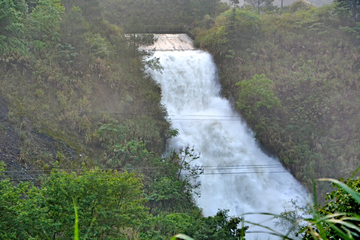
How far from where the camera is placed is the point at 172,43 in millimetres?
31812

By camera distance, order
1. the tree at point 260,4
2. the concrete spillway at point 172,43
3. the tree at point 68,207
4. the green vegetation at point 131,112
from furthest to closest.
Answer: the tree at point 260,4, the concrete spillway at point 172,43, the green vegetation at point 131,112, the tree at point 68,207

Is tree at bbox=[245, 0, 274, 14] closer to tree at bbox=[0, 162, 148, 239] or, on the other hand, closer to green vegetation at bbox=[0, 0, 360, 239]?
green vegetation at bbox=[0, 0, 360, 239]

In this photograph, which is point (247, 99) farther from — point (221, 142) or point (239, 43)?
point (239, 43)

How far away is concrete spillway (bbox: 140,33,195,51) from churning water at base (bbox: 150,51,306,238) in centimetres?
206

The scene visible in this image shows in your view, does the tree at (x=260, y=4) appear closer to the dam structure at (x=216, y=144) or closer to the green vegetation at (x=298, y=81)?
the green vegetation at (x=298, y=81)

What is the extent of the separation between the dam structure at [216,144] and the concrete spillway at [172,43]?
83cm

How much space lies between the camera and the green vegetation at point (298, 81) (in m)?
22.5

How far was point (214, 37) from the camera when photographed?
30156 millimetres

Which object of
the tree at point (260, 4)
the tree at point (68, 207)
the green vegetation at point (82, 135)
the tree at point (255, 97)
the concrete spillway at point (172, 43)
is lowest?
the tree at point (68, 207)

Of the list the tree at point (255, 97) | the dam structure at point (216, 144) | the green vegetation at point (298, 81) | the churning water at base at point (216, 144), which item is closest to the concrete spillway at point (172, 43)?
the dam structure at point (216, 144)

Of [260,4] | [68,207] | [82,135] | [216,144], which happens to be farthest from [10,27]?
[260,4]

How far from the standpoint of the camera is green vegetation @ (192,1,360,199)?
2245 centimetres

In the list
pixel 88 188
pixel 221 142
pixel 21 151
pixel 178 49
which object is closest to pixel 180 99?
pixel 221 142

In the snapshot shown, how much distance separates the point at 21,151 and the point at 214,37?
21635mm
